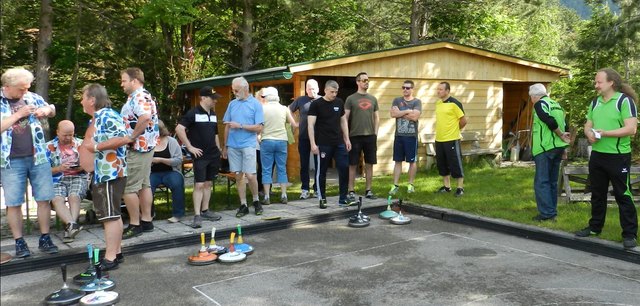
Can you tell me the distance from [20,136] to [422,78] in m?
8.94

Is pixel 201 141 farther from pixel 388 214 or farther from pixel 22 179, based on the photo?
pixel 388 214

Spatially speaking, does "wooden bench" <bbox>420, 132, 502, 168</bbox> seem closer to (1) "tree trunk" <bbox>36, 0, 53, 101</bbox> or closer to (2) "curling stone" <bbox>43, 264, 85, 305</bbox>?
(2) "curling stone" <bbox>43, 264, 85, 305</bbox>

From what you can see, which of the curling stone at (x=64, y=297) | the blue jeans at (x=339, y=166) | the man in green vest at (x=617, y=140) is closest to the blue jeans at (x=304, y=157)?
the blue jeans at (x=339, y=166)

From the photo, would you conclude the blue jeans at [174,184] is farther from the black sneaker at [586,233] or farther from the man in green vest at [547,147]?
the black sneaker at [586,233]

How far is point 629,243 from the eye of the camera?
16.1 ft

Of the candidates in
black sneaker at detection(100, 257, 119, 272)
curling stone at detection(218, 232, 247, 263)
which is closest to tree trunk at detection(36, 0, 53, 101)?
black sneaker at detection(100, 257, 119, 272)

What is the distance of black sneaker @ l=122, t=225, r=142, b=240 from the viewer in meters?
5.44

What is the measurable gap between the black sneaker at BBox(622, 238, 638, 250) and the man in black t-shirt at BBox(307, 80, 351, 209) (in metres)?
3.49

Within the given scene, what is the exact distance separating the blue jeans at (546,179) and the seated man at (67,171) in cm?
523

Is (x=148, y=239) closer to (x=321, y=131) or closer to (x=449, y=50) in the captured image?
(x=321, y=131)

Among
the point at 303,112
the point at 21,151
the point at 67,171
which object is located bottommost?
the point at 67,171

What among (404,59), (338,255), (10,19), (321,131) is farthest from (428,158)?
(10,19)

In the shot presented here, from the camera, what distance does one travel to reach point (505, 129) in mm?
16562

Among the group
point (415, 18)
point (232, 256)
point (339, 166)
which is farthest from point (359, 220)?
point (415, 18)
